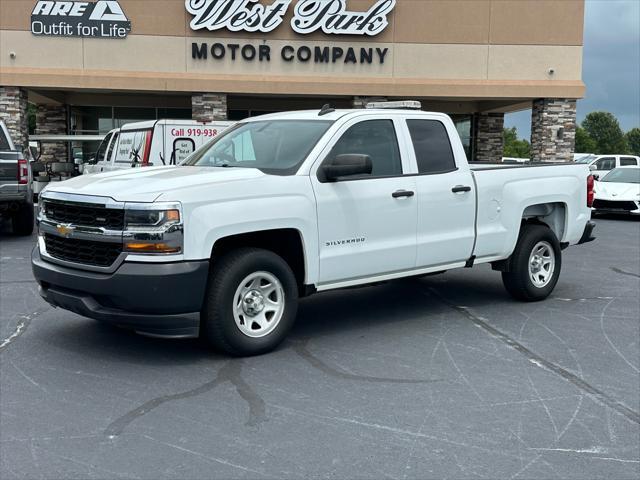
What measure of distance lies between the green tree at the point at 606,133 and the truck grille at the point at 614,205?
11238 centimetres

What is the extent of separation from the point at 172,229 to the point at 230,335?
3.12 feet

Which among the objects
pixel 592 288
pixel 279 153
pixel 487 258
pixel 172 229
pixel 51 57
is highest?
pixel 51 57

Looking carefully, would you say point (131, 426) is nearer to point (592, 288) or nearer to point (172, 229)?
point (172, 229)

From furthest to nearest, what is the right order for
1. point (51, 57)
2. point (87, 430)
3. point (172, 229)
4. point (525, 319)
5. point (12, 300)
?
point (51, 57), point (12, 300), point (525, 319), point (172, 229), point (87, 430)

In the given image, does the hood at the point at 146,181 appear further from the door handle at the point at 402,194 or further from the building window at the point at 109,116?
the building window at the point at 109,116

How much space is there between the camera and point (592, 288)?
29.8 ft

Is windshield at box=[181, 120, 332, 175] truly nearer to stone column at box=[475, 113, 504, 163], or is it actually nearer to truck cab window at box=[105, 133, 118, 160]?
truck cab window at box=[105, 133, 118, 160]

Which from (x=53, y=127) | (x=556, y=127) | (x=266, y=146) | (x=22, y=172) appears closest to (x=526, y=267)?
(x=266, y=146)

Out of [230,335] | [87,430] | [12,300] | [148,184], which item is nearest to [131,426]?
[87,430]

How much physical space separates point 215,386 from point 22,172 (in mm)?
8512

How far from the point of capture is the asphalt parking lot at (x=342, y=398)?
396 centimetres

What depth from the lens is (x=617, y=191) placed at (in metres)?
19.4

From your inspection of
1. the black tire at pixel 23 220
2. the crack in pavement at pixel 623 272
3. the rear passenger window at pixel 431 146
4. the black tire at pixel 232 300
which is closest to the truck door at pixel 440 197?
the rear passenger window at pixel 431 146

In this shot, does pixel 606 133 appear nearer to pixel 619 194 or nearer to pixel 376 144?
pixel 619 194
